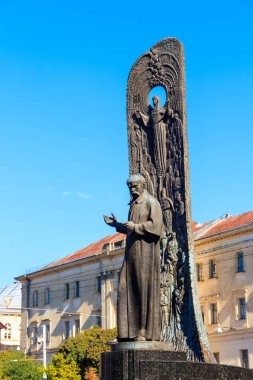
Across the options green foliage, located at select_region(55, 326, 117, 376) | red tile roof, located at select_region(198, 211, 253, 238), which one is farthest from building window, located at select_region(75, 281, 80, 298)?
red tile roof, located at select_region(198, 211, 253, 238)

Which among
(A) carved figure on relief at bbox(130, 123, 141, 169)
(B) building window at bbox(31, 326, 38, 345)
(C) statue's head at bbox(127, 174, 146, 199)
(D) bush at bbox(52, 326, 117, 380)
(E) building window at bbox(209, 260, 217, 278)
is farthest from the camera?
(B) building window at bbox(31, 326, 38, 345)

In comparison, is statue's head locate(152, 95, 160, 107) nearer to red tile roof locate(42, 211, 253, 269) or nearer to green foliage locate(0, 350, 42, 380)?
red tile roof locate(42, 211, 253, 269)

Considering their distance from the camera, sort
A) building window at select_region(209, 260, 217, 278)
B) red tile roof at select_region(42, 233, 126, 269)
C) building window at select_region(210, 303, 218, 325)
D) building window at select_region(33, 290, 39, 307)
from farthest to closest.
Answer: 1. building window at select_region(33, 290, 39, 307)
2. red tile roof at select_region(42, 233, 126, 269)
3. building window at select_region(209, 260, 217, 278)
4. building window at select_region(210, 303, 218, 325)

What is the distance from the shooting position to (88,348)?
42.0 meters

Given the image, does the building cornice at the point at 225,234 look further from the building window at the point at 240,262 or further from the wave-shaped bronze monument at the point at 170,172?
the wave-shaped bronze monument at the point at 170,172

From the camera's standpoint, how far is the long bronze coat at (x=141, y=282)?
9656 mm

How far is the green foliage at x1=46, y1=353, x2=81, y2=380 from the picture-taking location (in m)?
38.3

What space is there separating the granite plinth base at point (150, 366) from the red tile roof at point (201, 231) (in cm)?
3460

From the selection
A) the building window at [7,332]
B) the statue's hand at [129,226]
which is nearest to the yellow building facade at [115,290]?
the building window at [7,332]

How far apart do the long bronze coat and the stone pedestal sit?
12.5 inches

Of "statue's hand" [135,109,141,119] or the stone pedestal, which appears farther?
"statue's hand" [135,109,141,119]

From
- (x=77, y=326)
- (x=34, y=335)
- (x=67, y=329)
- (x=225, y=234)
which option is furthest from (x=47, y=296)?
(x=225, y=234)

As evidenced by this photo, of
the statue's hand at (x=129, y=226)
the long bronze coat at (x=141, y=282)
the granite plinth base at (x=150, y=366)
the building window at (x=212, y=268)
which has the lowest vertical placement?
the granite plinth base at (x=150, y=366)

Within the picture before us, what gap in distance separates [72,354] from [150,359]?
33.6 meters
